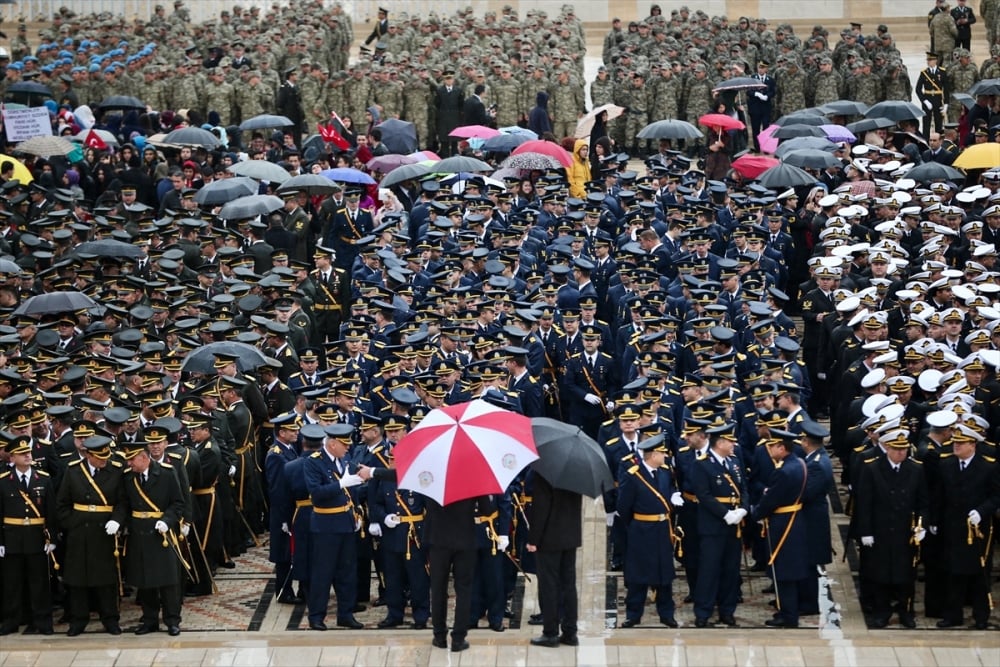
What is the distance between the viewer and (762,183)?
77.9 ft

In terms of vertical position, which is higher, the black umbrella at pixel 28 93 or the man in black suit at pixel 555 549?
the black umbrella at pixel 28 93

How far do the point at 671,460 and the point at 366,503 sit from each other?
253cm

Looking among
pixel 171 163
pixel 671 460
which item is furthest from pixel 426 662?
pixel 171 163

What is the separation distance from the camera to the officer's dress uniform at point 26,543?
14.7 m

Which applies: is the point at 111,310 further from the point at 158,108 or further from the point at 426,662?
the point at 158,108

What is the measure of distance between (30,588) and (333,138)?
47.5 feet

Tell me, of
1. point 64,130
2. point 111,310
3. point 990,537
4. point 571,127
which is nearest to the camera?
point 990,537

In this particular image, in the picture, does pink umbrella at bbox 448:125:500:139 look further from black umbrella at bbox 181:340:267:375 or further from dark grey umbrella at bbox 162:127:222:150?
black umbrella at bbox 181:340:267:375

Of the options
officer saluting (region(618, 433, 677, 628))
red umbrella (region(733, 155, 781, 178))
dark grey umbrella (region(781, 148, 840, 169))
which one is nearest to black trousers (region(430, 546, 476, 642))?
officer saluting (region(618, 433, 677, 628))

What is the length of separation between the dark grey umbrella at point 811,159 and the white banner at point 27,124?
429 inches

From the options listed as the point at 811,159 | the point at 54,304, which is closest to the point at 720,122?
the point at 811,159

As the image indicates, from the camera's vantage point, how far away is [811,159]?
24406mm

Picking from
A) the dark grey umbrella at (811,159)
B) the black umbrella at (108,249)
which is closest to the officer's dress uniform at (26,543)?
the black umbrella at (108,249)

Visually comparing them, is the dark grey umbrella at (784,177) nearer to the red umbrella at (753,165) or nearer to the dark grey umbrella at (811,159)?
the dark grey umbrella at (811,159)
